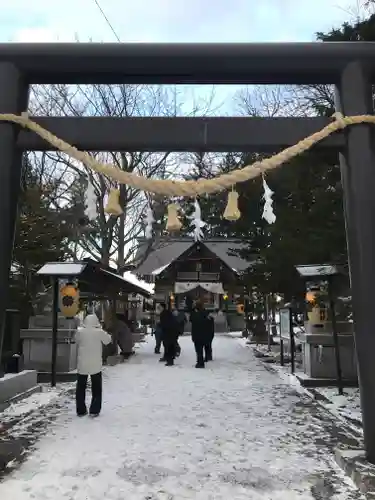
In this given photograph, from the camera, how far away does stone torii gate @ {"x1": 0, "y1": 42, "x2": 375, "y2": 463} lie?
5.48 m

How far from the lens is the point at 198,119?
5.74 metres

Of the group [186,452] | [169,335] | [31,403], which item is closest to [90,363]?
[31,403]

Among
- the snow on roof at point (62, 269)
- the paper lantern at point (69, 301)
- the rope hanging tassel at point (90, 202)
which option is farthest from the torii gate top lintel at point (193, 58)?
the paper lantern at point (69, 301)

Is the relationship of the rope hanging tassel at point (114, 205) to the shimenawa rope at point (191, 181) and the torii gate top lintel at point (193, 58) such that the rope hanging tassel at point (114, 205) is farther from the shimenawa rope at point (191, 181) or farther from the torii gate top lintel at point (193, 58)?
the torii gate top lintel at point (193, 58)

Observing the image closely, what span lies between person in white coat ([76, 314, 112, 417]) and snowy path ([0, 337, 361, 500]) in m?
0.28

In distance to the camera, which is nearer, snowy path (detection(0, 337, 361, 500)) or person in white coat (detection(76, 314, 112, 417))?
snowy path (detection(0, 337, 361, 500))

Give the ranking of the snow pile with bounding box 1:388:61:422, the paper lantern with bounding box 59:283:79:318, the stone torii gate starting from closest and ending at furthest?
the stone torii gate → the snow pile with bounding box 1:388:61:422 → the paper lantern with bounding box 59:283:79:318

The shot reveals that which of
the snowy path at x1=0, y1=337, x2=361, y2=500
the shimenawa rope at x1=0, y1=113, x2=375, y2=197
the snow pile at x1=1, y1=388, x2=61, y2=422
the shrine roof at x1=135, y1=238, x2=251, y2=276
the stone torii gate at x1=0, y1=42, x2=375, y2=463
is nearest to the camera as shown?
the snowy path at x1=0, y1=337, x2=361, y2=500

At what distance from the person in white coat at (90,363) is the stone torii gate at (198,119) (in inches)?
110

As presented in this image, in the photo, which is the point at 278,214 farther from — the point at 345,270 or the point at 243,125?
the point at 243,125

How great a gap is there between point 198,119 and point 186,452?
3886 millimetres

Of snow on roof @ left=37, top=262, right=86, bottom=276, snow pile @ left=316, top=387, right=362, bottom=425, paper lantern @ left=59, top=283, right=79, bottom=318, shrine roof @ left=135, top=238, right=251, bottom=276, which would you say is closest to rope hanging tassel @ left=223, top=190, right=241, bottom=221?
snow pile @ left=316, top=387, right=362, bottom=425

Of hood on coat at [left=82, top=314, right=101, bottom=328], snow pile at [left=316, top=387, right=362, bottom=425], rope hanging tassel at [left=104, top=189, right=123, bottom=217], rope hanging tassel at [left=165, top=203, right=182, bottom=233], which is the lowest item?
snow pile at [left=316, top=387, right=362, bottom=425]

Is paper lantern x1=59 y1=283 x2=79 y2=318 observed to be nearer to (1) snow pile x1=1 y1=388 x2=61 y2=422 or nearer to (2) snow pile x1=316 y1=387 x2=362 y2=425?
(1) snow pile x1=1 y1=388 x2=61 y2=422
